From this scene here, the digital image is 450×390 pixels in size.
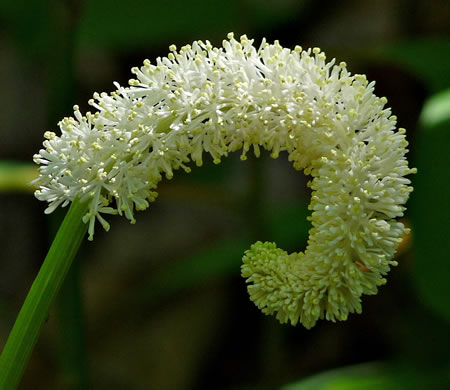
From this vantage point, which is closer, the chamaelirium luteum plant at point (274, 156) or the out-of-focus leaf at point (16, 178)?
the chamaelirium luteum plant at point (274, 156)

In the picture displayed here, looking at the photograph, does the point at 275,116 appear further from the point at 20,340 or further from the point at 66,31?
the point at 66,31

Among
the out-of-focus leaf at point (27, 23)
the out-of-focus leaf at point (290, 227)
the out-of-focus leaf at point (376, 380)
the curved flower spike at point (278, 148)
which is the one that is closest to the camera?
the curved flower spike at point (278, 148)

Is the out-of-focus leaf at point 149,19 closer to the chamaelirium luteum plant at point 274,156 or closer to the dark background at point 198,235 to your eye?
the dark background at point 198,235

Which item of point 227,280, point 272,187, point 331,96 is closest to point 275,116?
point 331,96

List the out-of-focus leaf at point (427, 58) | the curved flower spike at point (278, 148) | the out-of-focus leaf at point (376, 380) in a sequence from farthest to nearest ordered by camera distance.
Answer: the out-of-focus leaf at point (376, 380) < the out-of-focus leaf at point (427, 58) < the curved flower spike at point (278, 148)

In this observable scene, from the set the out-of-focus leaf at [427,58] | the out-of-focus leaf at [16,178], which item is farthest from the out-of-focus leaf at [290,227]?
the out-of-focus leaf at [16,178]

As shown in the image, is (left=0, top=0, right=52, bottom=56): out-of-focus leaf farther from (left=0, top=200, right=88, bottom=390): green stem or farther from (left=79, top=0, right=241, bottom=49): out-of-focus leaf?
(left=0, top=200, right=88, bottom=390): green stem

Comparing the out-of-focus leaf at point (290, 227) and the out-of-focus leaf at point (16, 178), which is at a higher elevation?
the out-of-focus leaf at point (290, 227)

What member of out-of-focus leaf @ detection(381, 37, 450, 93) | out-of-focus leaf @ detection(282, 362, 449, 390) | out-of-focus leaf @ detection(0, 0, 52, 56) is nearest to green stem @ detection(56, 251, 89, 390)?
out-of-focus leaf @ detection(282, 362, 449, 390)
